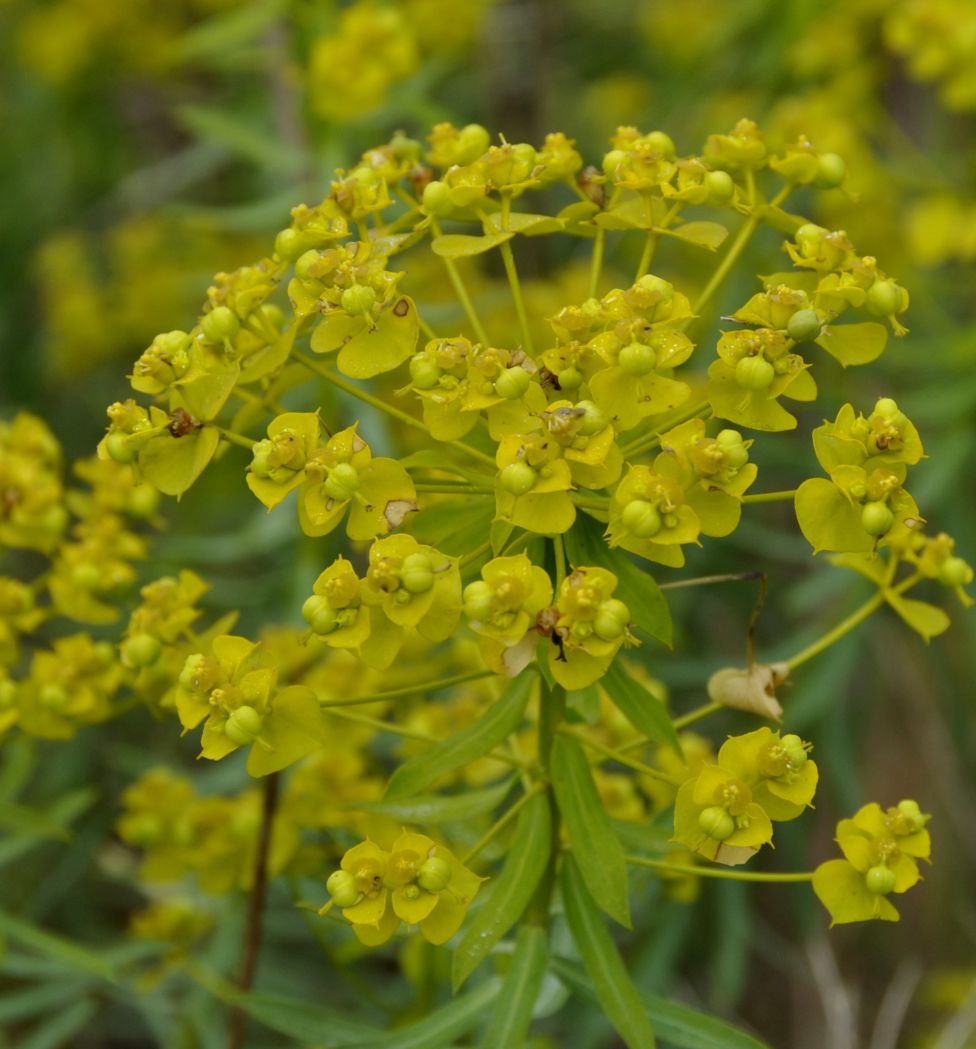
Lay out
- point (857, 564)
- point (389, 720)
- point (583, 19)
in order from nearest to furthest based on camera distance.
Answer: point (857, 564) < point (389, 720) < point (583, 19)

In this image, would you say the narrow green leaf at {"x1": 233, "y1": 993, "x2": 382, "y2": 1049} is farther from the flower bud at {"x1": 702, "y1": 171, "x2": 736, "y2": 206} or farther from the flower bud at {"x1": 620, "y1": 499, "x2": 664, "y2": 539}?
the flower bud at {"x1": 702, "y1": 171, "x2": 736, "y2": 206}

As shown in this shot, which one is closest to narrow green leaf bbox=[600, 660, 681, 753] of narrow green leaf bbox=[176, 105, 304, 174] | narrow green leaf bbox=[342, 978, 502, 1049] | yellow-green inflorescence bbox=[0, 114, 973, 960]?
yellow-green inflorescence bbox=[0, 114, 973, 960]

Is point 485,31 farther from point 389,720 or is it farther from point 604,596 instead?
point 604,596

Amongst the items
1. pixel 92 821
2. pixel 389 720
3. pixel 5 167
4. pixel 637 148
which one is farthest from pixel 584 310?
pixel 5 167

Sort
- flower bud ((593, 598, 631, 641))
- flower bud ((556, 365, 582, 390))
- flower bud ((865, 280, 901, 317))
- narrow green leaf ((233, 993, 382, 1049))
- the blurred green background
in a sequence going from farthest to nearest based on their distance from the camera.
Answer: the blurred green background
narrow green leaf ((233, 993, 382, 1049))
flower bud ((865, 280, 901, 317))
flower bud ((556, 365, 582, 390))
flower bud ((593, 598, 631, 641))

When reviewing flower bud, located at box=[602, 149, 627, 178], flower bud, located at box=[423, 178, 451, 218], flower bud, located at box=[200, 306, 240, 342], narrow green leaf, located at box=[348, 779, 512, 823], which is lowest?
narrow green leaf, located at box=[348, 779, 512, 823]

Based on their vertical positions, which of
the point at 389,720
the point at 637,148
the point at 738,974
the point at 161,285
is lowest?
the point at 738,974

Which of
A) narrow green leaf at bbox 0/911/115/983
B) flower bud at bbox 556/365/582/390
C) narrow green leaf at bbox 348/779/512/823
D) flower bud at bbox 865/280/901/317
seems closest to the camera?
flower bud at bbox 556/365/582/390
